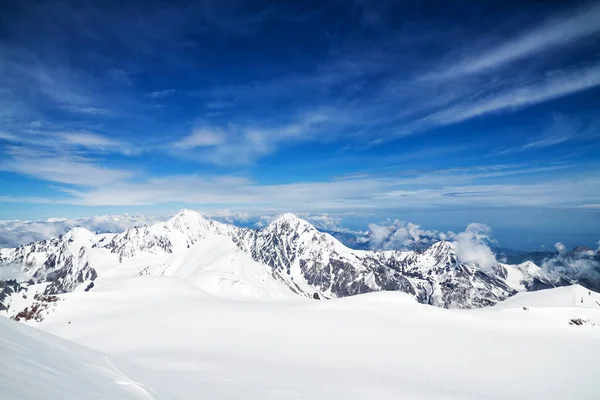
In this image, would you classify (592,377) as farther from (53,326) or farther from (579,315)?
(53,326)

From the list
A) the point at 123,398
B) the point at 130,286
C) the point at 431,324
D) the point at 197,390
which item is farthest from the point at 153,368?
the point at 130,286

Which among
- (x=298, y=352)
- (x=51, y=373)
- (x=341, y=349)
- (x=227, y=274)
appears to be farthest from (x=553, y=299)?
(x=227, y=274)

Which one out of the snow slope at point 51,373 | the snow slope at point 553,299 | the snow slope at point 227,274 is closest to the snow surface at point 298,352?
the snow slope at point 51,373

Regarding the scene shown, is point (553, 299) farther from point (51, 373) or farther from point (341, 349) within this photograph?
point (51, 373)

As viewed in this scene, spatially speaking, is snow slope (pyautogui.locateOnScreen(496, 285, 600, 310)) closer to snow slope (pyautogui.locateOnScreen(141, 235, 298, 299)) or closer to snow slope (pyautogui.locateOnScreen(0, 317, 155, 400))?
snow slope (pyautogui.locateOnScreen(0, 317, 155, 400))

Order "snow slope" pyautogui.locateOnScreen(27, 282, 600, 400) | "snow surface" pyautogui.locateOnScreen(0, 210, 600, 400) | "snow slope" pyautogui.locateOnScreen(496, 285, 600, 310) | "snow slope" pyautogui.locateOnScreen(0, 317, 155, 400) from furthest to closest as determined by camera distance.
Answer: "snow slope" pyautogui.locateOnScreen(496, 285, 600, 310) → "snow slope" pyautogui.locateOnScreen(27, 282, 600, 400) → "snow surface" pyautogui.locateOnScreen(0, 210, 600, 400) → "snow slope" pyautogui.locateOnScreen(0, 317, 155, 400)

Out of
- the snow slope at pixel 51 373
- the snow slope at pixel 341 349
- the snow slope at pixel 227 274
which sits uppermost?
the snow slope at pixel 51 373

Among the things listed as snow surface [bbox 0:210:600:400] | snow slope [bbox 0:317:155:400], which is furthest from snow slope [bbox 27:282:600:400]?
snow slope [bbox 0:317:155:400]

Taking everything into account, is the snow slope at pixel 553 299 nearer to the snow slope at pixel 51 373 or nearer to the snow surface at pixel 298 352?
the snow surface at pixel 298 352
